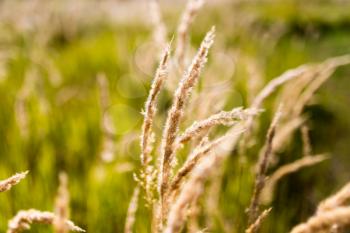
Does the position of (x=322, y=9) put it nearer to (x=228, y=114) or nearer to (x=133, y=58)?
(x=133, y=58)

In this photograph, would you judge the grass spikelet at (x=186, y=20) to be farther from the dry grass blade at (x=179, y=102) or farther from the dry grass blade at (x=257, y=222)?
the dry grass blade at (x=257, y=222)

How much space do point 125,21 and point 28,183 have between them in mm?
7722

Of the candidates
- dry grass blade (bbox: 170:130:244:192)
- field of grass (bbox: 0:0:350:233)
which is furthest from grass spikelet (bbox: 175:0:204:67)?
dry grass blade (bbox: 170:130:244:192)

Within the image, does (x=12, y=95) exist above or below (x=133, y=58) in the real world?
below

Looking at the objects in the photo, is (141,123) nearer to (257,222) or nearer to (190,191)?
(257,222)

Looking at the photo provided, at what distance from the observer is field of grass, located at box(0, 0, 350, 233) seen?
1.97m

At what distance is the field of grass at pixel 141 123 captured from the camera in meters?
1.97

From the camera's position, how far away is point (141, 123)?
334 centimetres

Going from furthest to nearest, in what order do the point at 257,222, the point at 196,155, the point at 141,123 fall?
the point at 141,123
the point at 257,222
the point at 196,155

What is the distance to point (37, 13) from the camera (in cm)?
577

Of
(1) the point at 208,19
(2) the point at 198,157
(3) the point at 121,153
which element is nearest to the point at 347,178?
(3) the point at 121,153

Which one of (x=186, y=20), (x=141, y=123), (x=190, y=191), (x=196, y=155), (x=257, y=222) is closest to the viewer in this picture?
(x=190, y=191)

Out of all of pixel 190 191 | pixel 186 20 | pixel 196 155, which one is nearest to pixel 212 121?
pixel 196 155

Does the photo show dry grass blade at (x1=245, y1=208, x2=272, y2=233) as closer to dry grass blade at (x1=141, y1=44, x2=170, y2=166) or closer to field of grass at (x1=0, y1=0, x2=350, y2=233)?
field of grass at (x1=0, y1=0, x2=350, y2=233)
